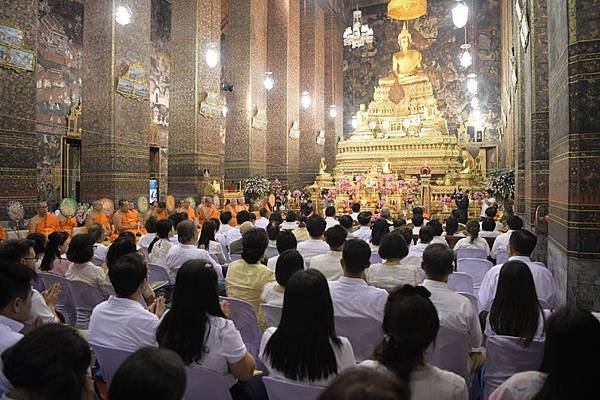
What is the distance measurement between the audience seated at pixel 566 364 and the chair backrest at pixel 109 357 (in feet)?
6.09

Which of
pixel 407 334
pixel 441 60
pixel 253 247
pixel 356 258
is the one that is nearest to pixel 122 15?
pixel 253 247

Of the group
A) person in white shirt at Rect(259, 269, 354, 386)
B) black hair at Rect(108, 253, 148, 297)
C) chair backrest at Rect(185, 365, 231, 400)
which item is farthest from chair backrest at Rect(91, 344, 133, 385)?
person in white shirt at Rect(259, 269, 354, 386)

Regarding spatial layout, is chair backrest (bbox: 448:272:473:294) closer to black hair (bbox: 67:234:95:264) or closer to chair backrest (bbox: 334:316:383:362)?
chair backrest (bbox: 334:316:383:362)

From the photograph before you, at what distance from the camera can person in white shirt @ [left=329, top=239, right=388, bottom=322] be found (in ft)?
10.6

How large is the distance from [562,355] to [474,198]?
1393 centimetres

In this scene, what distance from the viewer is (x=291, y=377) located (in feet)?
7.54

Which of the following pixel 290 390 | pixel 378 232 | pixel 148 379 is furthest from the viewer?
pixel 378 232

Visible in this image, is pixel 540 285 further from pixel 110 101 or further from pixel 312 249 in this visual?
pixel 110 101

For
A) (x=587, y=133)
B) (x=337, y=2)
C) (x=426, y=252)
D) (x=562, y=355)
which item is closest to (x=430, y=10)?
(x=337, y=2)

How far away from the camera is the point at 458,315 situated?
2.95 meters

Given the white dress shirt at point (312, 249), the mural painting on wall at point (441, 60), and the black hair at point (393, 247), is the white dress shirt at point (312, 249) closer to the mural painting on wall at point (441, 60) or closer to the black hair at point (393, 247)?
the black hair at point (393, 247)

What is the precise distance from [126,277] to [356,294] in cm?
146

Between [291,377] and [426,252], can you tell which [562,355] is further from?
[426,252]

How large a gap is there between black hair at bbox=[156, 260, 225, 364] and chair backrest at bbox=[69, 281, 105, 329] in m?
1.86
